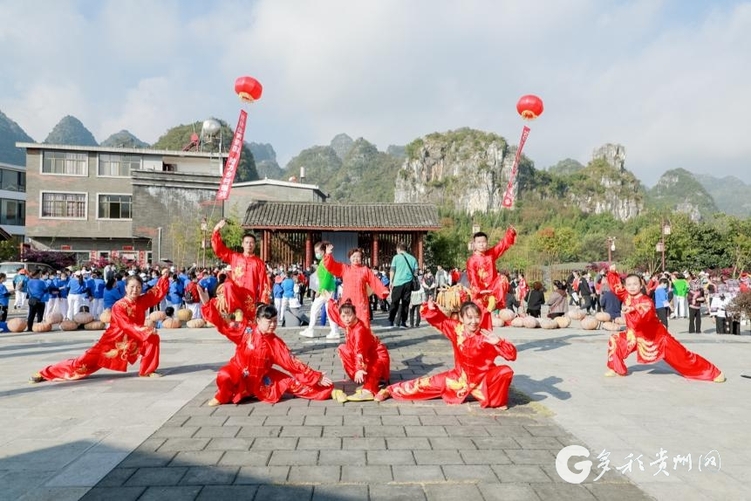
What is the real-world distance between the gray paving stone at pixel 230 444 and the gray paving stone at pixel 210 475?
357 mm

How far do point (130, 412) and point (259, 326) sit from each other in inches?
51.8

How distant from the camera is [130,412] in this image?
15.3ft

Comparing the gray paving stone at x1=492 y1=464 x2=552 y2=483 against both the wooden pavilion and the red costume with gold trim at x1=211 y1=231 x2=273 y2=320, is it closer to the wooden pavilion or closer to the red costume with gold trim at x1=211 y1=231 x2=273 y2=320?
the red costume with gold trim at x1=211 y1=231 x2=273 y2=320

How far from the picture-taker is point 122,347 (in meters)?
6.09

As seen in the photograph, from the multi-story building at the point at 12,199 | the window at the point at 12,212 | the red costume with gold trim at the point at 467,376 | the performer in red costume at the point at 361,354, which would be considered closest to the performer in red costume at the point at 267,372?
the performer in red costume at the point at 361,354

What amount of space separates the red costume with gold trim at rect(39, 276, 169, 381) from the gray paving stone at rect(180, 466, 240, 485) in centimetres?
321

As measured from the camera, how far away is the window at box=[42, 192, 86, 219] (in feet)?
103

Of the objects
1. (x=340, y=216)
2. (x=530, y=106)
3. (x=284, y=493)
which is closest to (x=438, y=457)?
(x=284, y=493)

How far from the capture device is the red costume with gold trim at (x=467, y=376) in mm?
4789

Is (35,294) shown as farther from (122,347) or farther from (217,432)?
(217,432)

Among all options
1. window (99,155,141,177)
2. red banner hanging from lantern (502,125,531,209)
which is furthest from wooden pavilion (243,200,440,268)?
red banner hanging from lantern (502,125,531,209)

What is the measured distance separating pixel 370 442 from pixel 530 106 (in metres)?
5.57

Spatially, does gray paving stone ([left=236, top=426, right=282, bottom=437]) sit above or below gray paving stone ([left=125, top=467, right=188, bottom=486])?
below

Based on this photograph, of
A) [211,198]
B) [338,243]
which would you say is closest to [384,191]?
[211,198]
